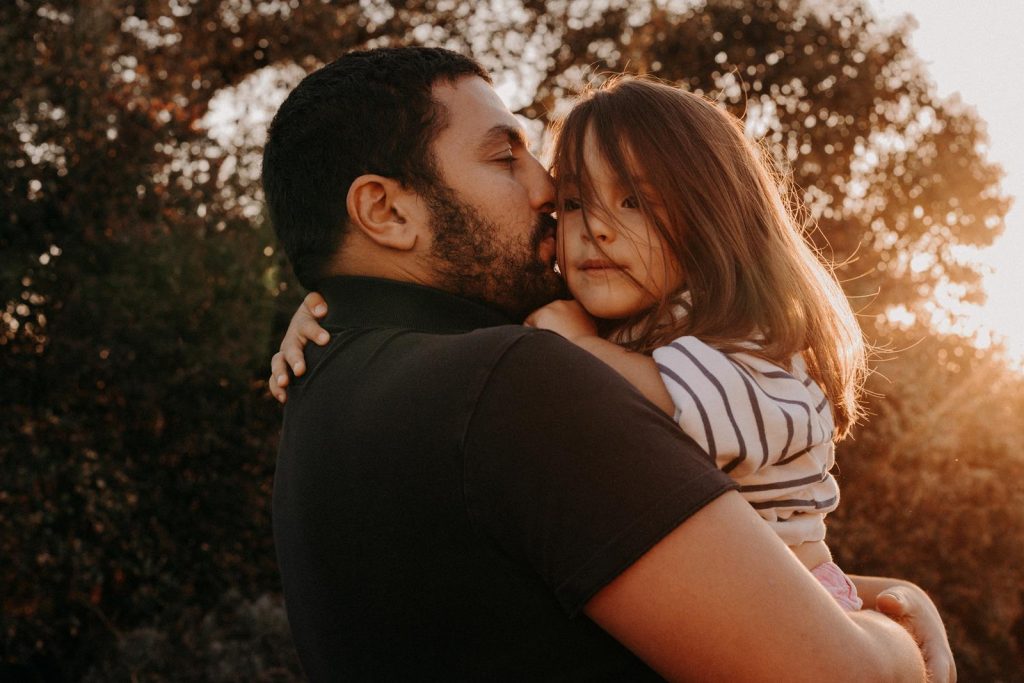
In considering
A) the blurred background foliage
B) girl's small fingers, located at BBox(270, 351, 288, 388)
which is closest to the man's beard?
girl's small fingers, located at BBox(270, 351, 288, 388)

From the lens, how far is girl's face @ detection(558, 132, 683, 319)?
7.80ft

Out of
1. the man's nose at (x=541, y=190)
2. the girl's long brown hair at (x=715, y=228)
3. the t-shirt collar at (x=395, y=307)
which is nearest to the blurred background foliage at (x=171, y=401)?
the girl's long brown hair at (x=715, y=228)

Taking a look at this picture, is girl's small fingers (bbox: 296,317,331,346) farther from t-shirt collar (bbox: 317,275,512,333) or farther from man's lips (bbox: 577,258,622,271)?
man's lips (bbox: 577,258,622,271)

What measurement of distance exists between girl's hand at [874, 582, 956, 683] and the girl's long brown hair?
20.8 inches

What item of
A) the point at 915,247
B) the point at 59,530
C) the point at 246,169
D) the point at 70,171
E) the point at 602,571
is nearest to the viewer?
the point at 602,571

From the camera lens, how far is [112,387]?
6184mm

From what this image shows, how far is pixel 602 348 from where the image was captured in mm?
2070

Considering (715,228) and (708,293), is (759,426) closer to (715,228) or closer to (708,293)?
(708,293)

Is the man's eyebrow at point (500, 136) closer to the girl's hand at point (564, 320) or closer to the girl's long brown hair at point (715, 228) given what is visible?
the girl's long brown hair at point (715, 228)

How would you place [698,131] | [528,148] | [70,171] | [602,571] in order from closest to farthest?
1. [602,571]
2. [528,148]
3. [698,131]
4. [70,171]

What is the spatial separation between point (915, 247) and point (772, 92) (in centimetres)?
203

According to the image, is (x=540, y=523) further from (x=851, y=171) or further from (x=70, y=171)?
(x=851, y=171)

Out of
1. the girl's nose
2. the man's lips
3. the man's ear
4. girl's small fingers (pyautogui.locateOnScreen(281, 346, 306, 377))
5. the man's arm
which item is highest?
the man's arm

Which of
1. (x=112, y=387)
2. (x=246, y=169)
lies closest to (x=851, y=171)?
(x=246, y=169)
